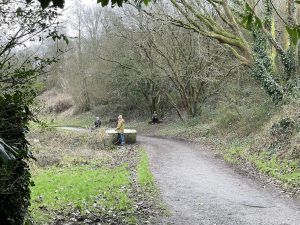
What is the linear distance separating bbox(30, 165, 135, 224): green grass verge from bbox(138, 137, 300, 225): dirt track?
3.95 feet

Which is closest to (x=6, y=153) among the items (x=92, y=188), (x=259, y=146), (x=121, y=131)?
(x=92, y=188)

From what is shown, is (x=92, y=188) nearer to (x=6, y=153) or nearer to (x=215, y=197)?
(x=215, y=197)

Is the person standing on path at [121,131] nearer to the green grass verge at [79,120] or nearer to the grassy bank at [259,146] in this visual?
the grassy bank at [259,146]

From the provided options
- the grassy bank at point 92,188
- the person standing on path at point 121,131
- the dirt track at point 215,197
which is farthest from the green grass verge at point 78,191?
the person standing on path at point 121,131

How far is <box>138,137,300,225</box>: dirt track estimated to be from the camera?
28.1 feet

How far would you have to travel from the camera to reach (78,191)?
10.9m

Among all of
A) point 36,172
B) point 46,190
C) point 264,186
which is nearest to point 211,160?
point 264,186

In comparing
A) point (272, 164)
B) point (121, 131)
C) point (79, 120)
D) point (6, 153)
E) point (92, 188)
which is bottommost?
point (92, 188)

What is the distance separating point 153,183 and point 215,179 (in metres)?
2.14

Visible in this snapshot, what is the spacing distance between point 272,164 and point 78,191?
22.9 ft

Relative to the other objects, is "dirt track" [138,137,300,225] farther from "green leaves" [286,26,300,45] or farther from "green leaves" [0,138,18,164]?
"green leaves" [0,138,18,164]

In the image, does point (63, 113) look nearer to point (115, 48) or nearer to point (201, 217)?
point (115, 48)

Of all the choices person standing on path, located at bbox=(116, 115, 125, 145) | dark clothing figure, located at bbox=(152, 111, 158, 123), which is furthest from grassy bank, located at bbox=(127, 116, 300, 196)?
dark clothing figure, located at bbox=(152, 111, 158, 123)

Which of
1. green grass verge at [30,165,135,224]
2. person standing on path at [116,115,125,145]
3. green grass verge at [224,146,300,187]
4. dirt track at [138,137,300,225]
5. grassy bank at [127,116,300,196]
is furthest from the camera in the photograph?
person standing on path at [116,115,125,145]
